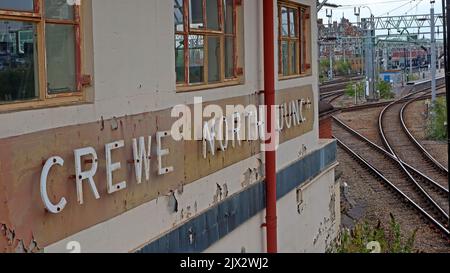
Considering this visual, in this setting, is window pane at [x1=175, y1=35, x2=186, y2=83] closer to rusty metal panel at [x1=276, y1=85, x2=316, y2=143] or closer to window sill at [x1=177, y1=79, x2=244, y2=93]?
window sill at [x1=177, y1=79, x2=244, y2=93]

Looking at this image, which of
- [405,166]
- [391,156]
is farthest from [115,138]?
[391,156]

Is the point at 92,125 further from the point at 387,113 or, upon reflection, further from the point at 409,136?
the point at 387,113

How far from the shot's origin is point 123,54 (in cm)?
507

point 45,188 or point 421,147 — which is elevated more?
point 45,188

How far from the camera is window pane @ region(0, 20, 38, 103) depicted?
13.3ft

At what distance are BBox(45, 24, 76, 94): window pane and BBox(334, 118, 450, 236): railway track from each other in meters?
9.41

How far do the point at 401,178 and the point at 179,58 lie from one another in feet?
40.7

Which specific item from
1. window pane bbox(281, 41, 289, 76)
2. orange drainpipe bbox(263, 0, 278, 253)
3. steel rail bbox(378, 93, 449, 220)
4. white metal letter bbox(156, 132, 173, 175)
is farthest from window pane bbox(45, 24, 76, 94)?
steel rail bbox(378, 93, 449, 220)

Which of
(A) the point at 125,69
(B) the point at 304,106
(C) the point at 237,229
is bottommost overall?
(C) the point at 237,229

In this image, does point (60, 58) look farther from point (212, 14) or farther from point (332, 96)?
point (332, 96)

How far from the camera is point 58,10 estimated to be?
4.46 metres

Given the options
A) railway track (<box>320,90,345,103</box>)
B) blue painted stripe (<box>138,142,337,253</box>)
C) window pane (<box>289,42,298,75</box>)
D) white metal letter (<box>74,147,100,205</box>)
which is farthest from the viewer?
railway track (<box>320,90,345,103</box>)

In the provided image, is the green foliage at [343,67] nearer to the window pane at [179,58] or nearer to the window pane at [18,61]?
the window pane at [179,58]

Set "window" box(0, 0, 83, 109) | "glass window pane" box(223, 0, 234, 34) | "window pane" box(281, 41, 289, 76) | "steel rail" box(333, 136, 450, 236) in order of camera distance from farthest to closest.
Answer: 1. "steel rail" box(333, 136, 450, 236)
2. "window pane" box(281, 41, 289, 76)
3. "glass window pane" box(223, 0, 234, 34)
4. "window" box(0, 0, 83, 109)
